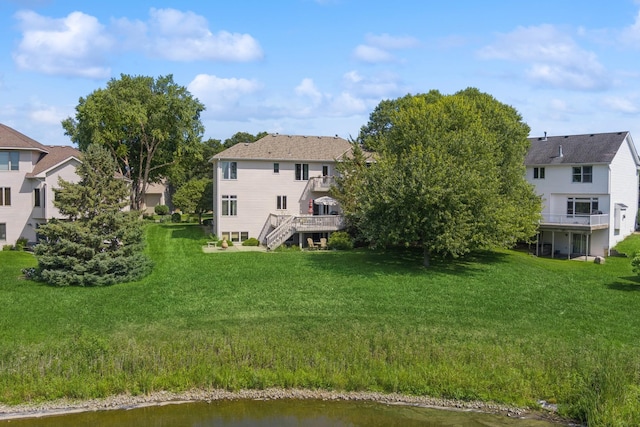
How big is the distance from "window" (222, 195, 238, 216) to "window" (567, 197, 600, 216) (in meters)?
23.7

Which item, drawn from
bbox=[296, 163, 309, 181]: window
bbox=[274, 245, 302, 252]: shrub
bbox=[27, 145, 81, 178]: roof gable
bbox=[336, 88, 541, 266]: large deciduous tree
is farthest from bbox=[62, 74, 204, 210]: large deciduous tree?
bbox=[336, 88, 541, 266]: large deciduous tree

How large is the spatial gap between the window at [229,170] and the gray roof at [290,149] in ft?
1.99

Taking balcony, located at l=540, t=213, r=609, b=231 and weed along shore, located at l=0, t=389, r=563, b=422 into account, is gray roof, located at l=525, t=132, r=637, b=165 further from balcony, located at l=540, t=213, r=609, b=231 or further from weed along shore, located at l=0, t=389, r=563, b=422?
weed along shore, located at l=0, t=389, r=563, b=422

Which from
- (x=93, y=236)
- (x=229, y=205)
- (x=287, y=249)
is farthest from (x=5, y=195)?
(x=287, y=249)

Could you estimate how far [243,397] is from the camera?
618 inches

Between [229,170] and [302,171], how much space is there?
5062 mm

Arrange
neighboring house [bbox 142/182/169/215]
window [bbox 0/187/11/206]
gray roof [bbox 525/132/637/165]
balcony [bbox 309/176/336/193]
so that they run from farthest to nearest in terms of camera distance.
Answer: neighboring house [bbox 142/182/169/215], gray roof [bbox 525/132/637/165], balcony [bbox 309/176/336/193], window [bbox 0/187/11/206]

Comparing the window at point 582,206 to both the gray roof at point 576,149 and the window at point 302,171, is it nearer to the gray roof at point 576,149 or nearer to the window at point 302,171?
the gray roof at point 576,149

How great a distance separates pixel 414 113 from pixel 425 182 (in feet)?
18.7

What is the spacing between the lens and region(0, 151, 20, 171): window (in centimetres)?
3494

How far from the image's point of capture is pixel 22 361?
16094mm

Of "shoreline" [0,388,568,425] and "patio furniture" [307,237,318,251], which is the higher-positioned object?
"patio furniture" [307,237,318,251]

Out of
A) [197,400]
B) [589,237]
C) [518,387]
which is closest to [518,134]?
[589,237]

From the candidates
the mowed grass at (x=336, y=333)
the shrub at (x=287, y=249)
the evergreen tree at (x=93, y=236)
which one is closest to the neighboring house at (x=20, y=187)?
the mowed grass at (x=336, y=333)
